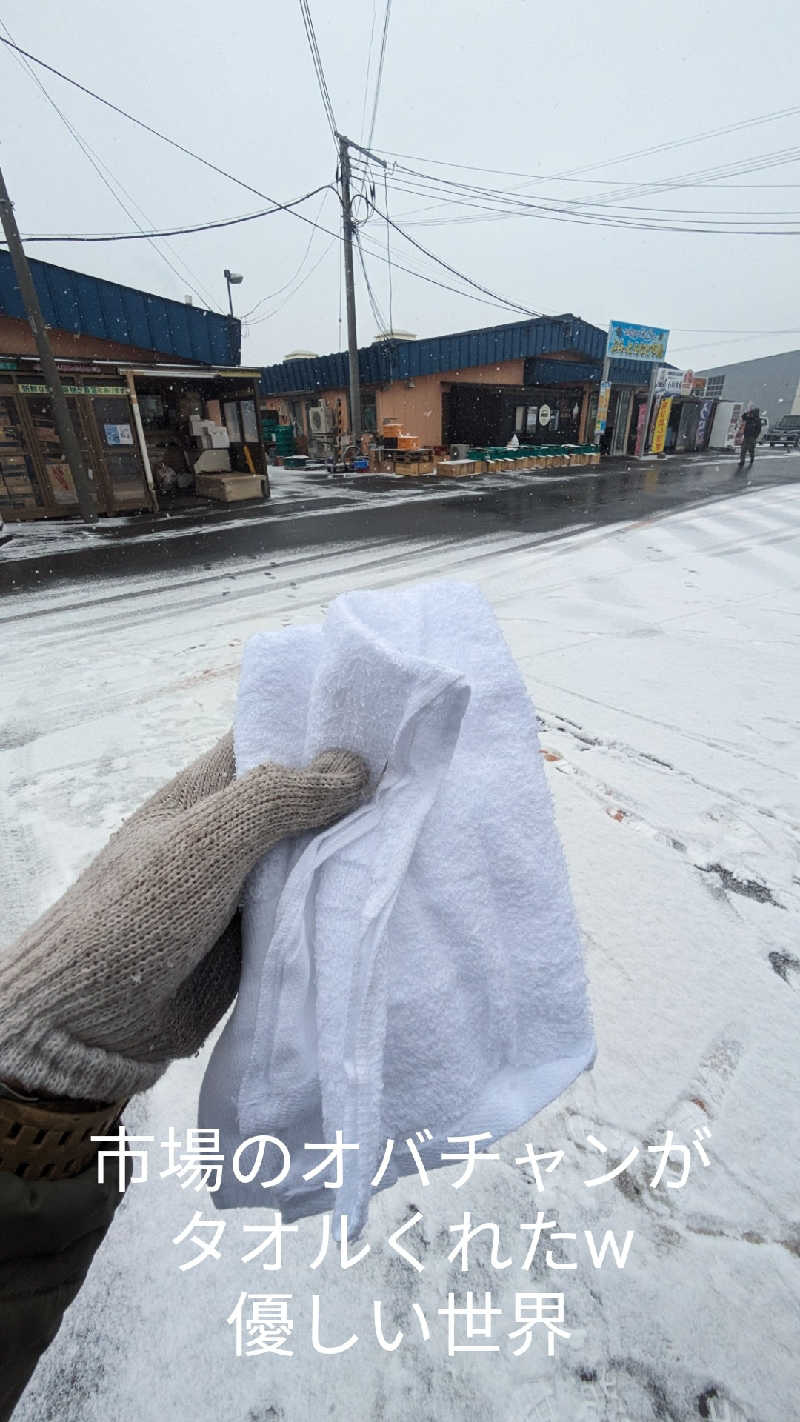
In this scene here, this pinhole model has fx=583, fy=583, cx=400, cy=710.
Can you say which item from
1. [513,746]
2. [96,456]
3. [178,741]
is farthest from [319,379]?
[513,746]

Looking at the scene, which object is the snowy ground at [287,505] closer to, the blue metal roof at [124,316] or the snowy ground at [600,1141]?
→ the blue metal roof at [124,316]

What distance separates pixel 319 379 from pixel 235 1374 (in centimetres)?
2397

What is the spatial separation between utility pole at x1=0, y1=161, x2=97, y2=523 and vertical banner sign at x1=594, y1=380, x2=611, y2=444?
57.9 ft

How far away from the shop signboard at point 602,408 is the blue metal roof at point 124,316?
13.3 meters

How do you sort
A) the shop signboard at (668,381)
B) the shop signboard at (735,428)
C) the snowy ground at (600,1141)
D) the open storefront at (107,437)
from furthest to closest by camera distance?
the shop signboard at (735,428), the shop signboard at (668,381), the open storefront at (107,437), the snowy ground at (600,1141)

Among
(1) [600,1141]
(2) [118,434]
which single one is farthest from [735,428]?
(1) [600,1141]

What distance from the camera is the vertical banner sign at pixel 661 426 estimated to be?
23047 mm

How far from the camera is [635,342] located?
20.7 metres

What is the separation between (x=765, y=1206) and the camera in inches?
51.7

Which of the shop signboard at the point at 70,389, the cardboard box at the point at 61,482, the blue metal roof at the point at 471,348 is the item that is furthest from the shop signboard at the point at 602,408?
the cardboard box at the point at 61,482

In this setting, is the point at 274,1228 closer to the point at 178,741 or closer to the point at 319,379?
the point at 178,741

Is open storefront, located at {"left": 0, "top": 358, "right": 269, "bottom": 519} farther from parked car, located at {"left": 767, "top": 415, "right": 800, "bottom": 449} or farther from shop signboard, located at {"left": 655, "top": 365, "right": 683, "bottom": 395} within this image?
parked car, located at {"left": 767, "top": 415, "right": 800, "bottom": 449}

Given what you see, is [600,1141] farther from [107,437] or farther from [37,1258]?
[107,437]

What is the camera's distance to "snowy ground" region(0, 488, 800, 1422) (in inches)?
44.2
